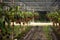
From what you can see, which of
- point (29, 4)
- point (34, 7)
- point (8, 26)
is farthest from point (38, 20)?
point (8, 26)

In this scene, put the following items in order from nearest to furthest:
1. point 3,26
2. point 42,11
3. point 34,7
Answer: point 3,26
point 34,7
point 42,11

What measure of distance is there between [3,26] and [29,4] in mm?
11949

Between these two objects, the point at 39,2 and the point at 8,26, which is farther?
the point at 39,2

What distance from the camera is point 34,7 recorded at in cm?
1886

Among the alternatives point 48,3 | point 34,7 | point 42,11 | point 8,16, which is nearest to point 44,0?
point 48,3

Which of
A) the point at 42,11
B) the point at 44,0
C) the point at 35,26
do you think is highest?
the point at 44,0

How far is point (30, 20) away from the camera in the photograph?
58.1ft

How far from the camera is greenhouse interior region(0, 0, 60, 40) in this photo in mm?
6543

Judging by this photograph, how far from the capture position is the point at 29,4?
693 inches

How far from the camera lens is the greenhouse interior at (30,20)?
654 centimetres

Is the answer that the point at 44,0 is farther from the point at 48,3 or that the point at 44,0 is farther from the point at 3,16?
the point at 3,16

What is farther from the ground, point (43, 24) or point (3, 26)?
point (3, 26)

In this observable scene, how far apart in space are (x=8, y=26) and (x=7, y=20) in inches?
11.3

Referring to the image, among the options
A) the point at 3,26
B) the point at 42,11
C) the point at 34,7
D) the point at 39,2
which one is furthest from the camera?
the point at 42,11
